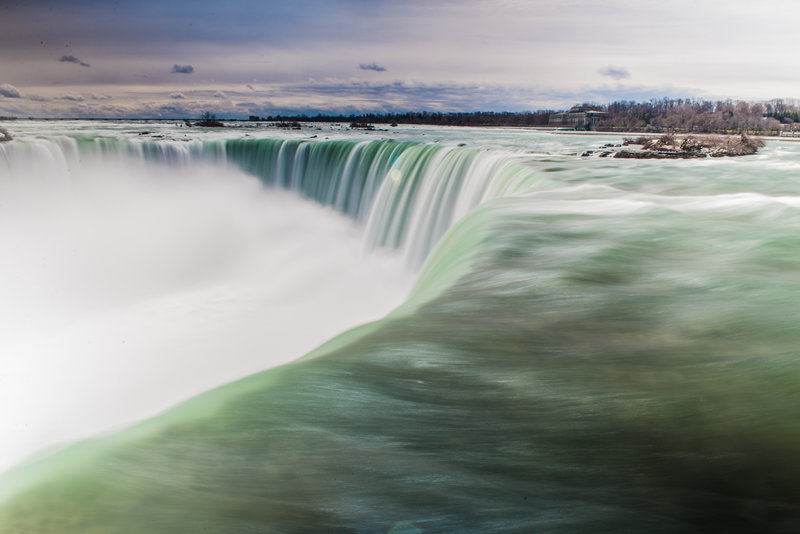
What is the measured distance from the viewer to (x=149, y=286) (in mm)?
17469

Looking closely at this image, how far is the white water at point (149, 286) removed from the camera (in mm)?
9289

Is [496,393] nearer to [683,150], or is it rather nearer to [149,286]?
[149,286]

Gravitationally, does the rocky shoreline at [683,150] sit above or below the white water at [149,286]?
above

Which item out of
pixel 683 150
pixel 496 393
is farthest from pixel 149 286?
pixel 683 150

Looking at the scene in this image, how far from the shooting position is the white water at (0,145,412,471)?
929cm

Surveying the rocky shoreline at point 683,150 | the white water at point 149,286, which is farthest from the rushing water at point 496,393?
the rocky shoreline at point 683,150

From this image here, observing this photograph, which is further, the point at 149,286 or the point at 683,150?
the point at 683,150

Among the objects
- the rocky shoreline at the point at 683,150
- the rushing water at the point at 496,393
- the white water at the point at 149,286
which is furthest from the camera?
the rocky shoreline at the point at 683,150

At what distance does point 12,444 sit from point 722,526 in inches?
337

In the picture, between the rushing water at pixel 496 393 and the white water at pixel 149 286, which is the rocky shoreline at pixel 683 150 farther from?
the white water at pixel 149 286

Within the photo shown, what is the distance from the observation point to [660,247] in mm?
6410

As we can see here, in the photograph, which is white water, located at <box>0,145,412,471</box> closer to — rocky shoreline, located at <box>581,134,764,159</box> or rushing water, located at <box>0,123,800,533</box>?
rushing water, located at <box>0,123,800,533</box>

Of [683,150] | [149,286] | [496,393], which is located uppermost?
[683,150]

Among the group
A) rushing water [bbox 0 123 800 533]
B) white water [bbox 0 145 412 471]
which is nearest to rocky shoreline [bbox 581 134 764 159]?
rushing water [bbox 0 123 800 533]
